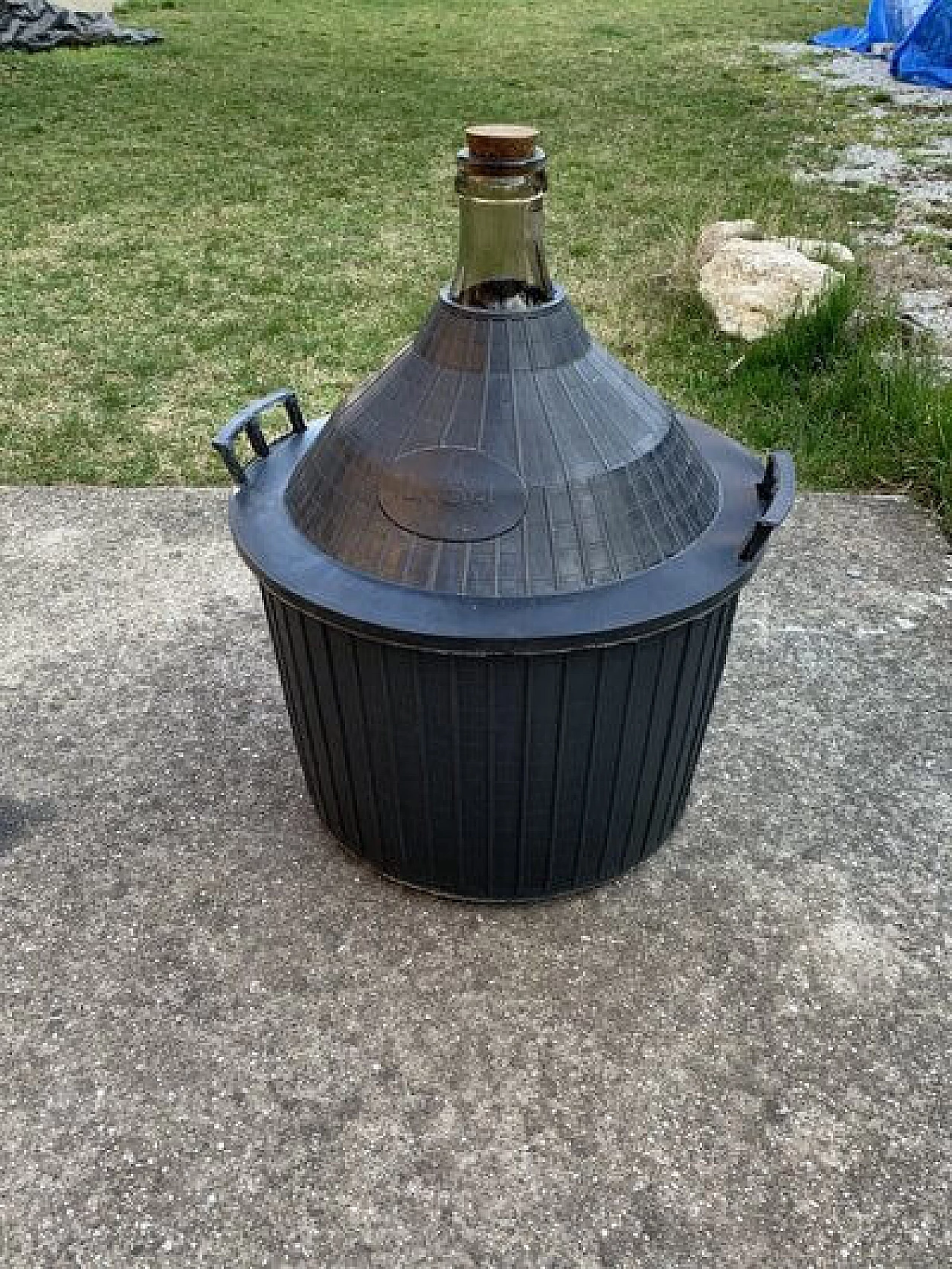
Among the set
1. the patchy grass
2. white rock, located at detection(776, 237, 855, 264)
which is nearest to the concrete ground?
the patchy grass

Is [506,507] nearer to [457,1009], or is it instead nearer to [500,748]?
[500,748]

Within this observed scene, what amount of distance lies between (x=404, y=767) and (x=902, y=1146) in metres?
1.20

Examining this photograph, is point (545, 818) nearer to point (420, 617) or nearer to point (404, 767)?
point (404, 767)

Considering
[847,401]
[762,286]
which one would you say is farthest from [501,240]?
[762,286]

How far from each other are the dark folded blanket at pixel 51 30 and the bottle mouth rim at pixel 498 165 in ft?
44.5

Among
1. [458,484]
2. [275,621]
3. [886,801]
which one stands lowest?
[886,801]

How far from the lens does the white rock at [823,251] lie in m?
6.20

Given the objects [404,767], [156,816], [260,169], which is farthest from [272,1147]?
[260,169]

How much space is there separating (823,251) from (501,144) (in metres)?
4.69

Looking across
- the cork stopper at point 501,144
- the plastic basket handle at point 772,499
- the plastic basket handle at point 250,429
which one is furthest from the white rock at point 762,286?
the cork stopper at point 501,144

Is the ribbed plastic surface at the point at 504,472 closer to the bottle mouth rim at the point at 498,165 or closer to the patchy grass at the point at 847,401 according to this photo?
the bottle mouth rim at the point at 498,165

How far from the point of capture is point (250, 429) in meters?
2.62

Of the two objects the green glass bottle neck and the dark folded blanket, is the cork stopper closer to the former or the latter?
the green glass bottle neck

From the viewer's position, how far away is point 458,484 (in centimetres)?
215
